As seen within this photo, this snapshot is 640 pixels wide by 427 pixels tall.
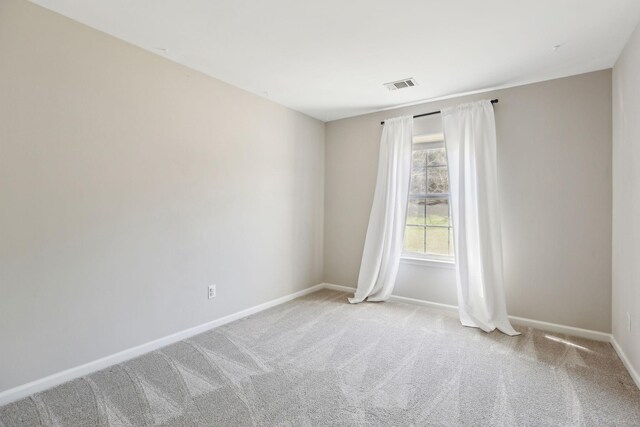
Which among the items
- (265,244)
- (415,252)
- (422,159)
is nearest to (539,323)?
(415,252)

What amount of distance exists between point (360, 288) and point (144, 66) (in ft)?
10.5

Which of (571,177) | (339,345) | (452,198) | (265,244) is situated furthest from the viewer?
(265,244)

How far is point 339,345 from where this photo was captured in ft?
8.65

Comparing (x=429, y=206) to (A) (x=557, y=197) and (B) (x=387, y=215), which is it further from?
(A) (x=557, y=197)

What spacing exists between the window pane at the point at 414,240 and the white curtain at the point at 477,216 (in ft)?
1.95

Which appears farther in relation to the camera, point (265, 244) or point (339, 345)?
point (265, 244)

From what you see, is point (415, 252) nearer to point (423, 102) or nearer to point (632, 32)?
point (423, 102)

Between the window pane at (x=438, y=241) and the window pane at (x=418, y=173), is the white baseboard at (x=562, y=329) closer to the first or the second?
the window pane at (x=438, y=241)

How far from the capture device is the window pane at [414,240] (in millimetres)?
3805

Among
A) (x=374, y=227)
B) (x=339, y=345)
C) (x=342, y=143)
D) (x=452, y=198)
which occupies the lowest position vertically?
(x=339, y=345)

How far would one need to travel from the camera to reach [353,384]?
2.05 metres

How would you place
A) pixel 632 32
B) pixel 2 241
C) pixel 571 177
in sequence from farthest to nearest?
pixel 571 177 < pixel 632 32 < pixel 2 241

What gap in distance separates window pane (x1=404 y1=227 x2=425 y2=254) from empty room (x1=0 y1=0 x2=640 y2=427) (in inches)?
1.1

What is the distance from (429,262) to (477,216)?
0.80m
